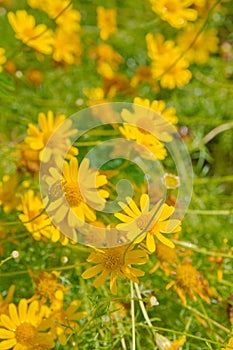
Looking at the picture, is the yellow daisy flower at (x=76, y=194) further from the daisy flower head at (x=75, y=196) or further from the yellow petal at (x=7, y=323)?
the yellow petal at (x=7, y=323)

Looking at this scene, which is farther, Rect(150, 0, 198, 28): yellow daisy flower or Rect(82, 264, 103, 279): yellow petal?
Rect(150, 0, 198, 28): yellow daisy flower

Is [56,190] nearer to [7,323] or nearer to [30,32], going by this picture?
[7,323]

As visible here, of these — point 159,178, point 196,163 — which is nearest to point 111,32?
point 196,163

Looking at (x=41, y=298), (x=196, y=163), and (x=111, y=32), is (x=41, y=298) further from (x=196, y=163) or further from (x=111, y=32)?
(x=111, y=32)

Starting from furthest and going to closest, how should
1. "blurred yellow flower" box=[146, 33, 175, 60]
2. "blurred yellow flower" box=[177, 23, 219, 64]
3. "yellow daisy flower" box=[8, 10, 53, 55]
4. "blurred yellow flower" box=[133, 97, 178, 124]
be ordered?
"blurred yellow flower" box=[177, 23, 219, 64] < "blurred yellow flower" box=[146, 33, 175, 60] < "yellow daisy flower" box=[8, 10, 53, 55] < "blurred yellow flower" box=[133, 97, 178, 124]

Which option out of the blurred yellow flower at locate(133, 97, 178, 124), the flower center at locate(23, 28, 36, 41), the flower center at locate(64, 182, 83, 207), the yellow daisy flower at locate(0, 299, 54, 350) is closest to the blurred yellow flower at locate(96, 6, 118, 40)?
the flower center at locate(23, 28, 36, 41)

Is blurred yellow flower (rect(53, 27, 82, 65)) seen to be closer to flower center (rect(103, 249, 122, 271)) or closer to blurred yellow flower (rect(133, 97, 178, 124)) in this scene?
blurred yellow flower (rect(133, 97, 178, 124))
